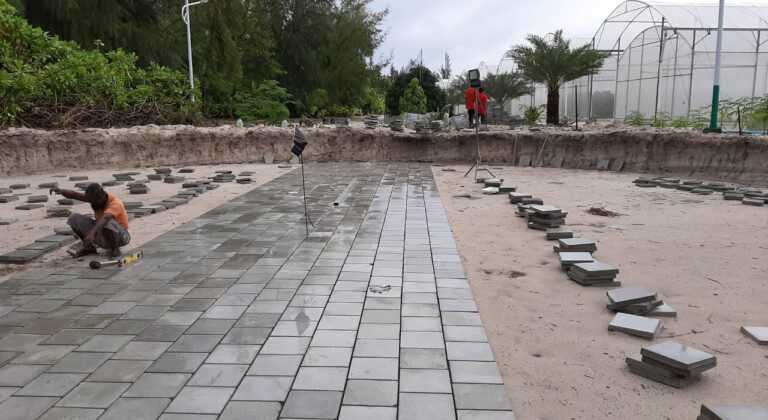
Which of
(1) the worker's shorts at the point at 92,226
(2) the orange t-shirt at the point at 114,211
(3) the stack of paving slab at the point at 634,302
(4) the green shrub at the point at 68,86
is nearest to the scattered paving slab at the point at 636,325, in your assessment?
(3) the stack of paving slab at the point at 634,302

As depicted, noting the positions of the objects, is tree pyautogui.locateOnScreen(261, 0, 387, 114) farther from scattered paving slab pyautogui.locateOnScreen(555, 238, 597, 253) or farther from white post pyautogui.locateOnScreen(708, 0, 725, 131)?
scattered paving slab pyautogui.locateOnScreen(555, 238, 597, 253)

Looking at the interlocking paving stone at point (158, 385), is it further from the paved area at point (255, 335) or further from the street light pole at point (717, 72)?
the street light pole at point (717, 72)

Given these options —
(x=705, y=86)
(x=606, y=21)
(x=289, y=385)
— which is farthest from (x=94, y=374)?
(x=606, y=21)

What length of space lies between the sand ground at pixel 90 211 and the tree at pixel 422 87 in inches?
749

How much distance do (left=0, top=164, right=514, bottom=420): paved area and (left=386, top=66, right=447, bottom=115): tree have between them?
2588 cm

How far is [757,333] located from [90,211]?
9074 mm

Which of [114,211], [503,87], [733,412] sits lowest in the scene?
[733,412]

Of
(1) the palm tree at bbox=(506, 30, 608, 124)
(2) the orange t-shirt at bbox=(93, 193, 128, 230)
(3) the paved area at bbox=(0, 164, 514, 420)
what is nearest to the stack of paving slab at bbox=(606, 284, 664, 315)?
(3) the paved area at bbox=(0, 164, 514, 420)

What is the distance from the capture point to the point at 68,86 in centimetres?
1427

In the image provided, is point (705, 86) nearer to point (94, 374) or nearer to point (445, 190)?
point (445, 190)

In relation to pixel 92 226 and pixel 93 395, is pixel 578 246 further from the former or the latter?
pixel 92 226

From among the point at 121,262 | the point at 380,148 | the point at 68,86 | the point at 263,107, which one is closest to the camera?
the point at 121,262

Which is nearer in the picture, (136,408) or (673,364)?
(136,408)

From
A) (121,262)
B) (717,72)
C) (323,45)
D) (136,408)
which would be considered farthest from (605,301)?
(323,45)
